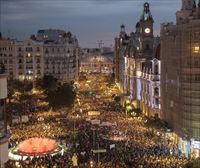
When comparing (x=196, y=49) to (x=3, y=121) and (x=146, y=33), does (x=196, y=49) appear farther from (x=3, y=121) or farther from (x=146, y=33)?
(x=146, y=33)

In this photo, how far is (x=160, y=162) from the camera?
3888 cm

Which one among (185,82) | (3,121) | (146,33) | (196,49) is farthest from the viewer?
(146,33)

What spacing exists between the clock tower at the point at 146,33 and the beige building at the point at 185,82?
36369mm

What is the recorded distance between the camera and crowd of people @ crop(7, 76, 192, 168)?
38562 millimetres

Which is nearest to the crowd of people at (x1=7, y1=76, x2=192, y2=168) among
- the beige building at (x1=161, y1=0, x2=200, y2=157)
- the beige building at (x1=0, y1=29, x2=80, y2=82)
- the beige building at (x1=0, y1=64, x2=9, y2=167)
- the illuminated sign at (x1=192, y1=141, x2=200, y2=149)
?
the illuminated sign at (x1=192, y1=141, x2=200, y2=149)

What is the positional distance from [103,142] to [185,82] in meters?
10.8

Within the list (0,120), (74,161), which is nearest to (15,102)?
(74,161)

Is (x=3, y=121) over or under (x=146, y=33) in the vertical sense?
under

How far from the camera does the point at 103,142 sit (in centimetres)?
4816

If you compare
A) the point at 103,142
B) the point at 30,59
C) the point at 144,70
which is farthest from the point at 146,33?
the point at 103,142

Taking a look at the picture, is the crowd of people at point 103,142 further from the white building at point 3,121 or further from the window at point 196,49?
the white building at point 3,121

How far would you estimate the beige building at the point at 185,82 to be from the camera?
5037 cm

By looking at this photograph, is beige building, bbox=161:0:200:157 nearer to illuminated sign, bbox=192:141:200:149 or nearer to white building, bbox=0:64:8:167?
illuminated sign, bbox=192:141:200:149

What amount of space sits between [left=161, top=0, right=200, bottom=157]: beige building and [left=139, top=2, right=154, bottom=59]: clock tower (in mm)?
36369
